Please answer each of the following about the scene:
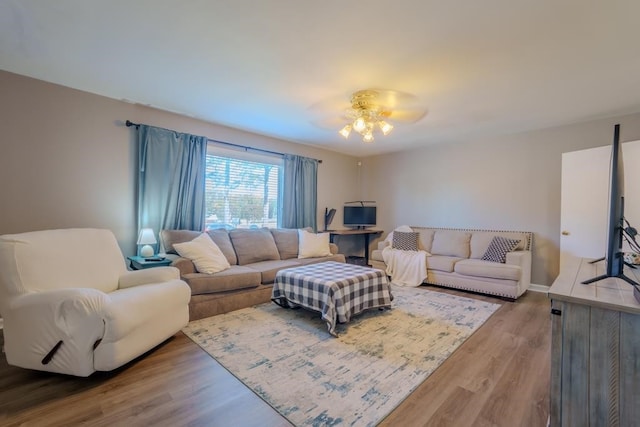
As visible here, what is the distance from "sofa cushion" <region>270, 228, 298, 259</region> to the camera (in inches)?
168

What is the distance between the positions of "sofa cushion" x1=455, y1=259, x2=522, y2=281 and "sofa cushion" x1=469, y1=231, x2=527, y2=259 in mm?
272

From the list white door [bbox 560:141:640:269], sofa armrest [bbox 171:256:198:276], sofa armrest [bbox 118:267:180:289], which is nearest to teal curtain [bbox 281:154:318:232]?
sofa armrest [bbox 171:256:198:276]

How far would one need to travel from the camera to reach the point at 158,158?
3471mm

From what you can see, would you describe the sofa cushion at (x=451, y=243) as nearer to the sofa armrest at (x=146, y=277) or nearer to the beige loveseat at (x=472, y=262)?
the beige loveseat at (x=472, y=262)

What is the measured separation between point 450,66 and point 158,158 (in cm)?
331

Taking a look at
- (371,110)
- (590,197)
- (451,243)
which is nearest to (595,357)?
(371,110)

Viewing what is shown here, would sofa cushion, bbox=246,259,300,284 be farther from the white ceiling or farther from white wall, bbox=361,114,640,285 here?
white wall, bbox=361,114,640,285

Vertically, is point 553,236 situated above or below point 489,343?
above

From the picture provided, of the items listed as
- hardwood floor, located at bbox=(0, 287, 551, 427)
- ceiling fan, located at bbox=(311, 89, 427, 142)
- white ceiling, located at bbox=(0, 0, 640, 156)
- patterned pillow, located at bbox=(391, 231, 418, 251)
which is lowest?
hardwood floor, located at bbox=(0, 287, 551, 427)

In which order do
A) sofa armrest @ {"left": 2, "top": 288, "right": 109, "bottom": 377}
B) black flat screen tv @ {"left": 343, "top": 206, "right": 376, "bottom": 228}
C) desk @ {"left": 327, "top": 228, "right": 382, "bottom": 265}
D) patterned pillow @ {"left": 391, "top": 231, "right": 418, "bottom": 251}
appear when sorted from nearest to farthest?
sofa armrest @ {"left": 2, "top": 288, "right": 109, "bottom": 377} → patterned pillow @ {"left": 391, "top": 231, "right": 418, "bottom": 251} → desk @ {"left": 327, "top": 228, "right": 382, "bottom": 265} → black flat screen tv @ {"left": 343, "top": 206, "right": 376, "bottom": 228}

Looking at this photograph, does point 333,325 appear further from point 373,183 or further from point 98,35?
point 373,183

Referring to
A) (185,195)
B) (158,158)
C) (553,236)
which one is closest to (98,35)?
(158,158)

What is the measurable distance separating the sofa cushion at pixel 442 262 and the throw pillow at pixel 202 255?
2974 millimetres

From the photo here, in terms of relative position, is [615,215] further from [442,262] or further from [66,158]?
[66,158]
